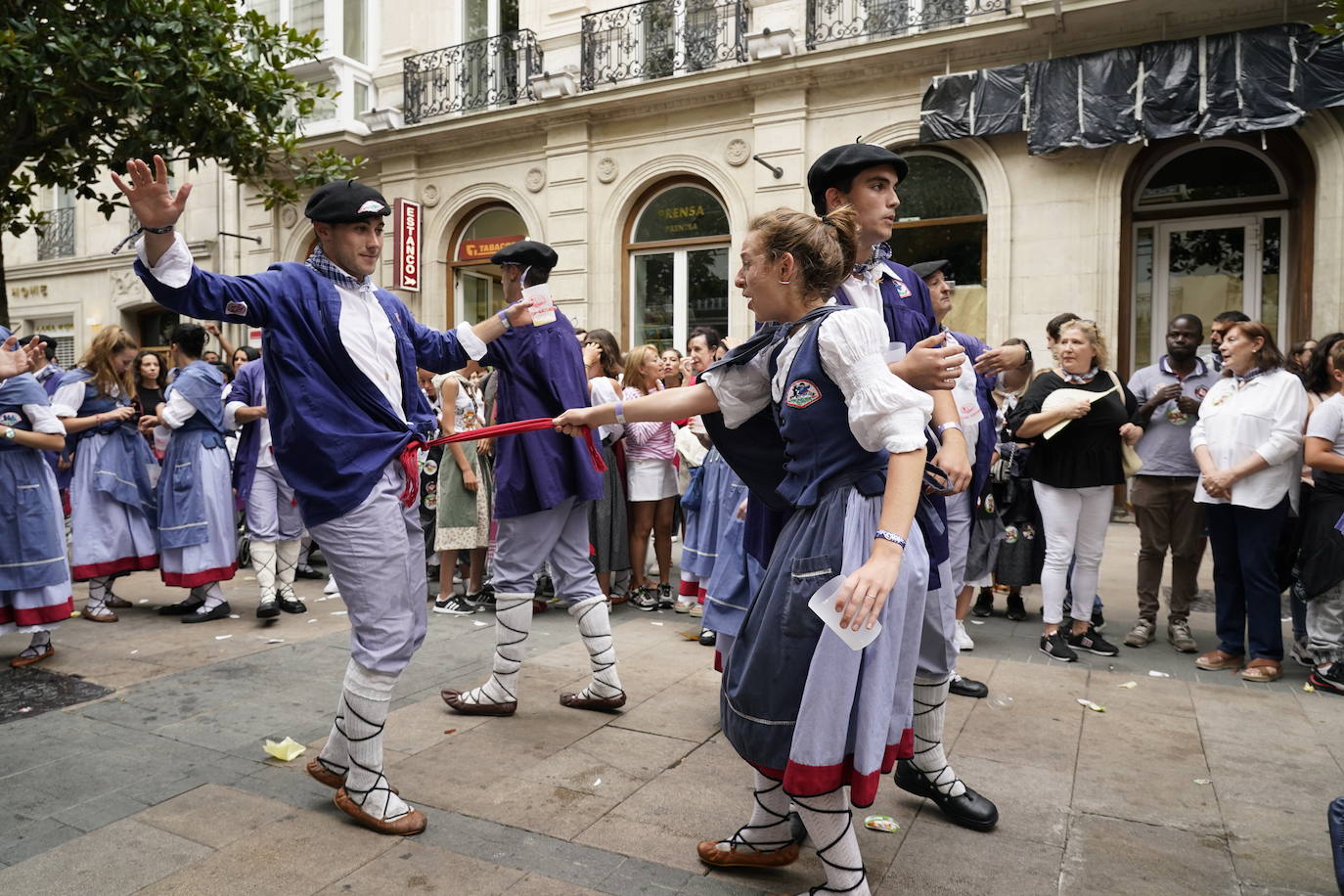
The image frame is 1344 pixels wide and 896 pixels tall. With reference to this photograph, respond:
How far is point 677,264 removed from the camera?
49.0ft

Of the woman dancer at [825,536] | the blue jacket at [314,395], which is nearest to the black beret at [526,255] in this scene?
the blue jacket at [314,395]

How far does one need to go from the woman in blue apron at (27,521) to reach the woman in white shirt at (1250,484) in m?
6.81

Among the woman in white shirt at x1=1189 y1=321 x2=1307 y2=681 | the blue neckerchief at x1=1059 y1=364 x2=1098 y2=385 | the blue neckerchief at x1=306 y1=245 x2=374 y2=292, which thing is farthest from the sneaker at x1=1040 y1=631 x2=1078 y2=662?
the blue neckerchief at x1=306 y1=245 x2=374 y2=292

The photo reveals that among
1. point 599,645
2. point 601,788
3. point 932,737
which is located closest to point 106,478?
point 599,645

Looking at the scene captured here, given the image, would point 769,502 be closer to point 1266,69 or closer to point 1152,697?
point 1152,697

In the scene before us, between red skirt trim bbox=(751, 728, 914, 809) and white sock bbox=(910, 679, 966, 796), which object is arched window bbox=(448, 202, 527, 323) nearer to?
white sock bbox=(910, 679, 966, 796)

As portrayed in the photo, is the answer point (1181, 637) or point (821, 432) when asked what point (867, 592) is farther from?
point (1181, 637)

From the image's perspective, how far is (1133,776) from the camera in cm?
376

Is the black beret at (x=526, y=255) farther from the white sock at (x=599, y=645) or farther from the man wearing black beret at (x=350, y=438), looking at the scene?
the white sock at (x=599, y=645)

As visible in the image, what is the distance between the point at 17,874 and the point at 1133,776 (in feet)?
13.2

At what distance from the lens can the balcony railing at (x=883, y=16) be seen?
1212 cm

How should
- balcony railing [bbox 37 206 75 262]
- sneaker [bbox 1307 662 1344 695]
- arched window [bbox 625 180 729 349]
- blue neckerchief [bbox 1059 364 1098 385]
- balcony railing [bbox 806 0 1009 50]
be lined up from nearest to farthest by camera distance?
sneaker [bbox 1307 662 1344 695] → blue neckerchief [bbox 1059 364 1098 385] → balcony railing [bbox 806 0 1009 50] → arched window [bbox 625 180 729 349] → balcony railing [bbox 37 206 75 262]

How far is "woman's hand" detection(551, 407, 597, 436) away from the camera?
3.00 m

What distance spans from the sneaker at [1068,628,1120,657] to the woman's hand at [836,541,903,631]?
4.17m
